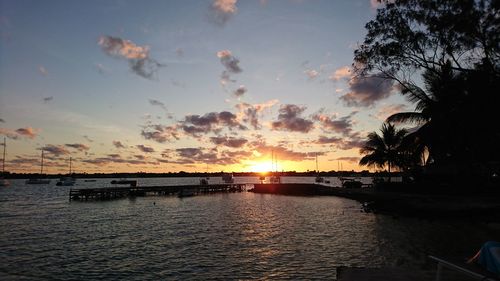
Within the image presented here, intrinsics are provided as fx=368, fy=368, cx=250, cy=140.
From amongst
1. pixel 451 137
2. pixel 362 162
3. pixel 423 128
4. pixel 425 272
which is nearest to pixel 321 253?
pixel 425 272

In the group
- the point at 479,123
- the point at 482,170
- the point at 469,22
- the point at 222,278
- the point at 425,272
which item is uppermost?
the point at 469,22

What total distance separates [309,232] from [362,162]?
38.2 m

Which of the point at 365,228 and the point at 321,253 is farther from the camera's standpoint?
the point at 365,228

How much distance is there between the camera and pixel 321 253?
854 inches

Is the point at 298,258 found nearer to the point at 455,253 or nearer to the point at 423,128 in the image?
the point at 455,253

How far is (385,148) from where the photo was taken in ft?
210

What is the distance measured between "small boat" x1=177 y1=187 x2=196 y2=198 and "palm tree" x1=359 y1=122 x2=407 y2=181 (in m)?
38.3

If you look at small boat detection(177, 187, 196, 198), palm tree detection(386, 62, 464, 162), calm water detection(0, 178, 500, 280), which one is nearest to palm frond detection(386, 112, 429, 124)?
palm tree detection(386, 62, 464, 162)

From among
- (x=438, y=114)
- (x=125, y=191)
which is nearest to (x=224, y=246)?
(x=438, y=114)

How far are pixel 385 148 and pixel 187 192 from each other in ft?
144

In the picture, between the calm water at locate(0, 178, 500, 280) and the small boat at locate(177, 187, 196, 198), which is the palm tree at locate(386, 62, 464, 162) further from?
the small boat at locate(177, 187, 196, 198)

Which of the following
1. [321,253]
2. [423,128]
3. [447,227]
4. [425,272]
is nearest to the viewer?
[425,272]

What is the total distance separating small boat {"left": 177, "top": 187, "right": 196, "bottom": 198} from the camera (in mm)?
80094

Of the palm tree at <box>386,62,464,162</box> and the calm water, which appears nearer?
the calm water
